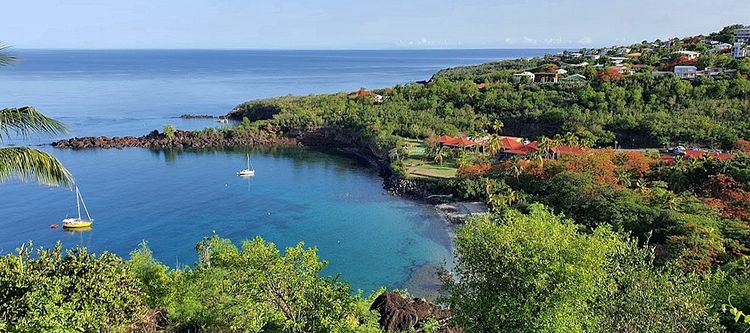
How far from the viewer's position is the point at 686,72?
263 ft

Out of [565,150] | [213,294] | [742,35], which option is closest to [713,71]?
[565,150]

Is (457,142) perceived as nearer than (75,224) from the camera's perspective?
No

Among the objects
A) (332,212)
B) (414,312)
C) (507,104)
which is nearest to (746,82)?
(507,104)

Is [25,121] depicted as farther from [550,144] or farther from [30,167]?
[550,144]

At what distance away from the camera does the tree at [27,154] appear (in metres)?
7.35

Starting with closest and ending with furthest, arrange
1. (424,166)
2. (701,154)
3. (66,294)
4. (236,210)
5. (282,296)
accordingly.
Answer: (66,294), (282,296), (236,210), (701,154), (424,166)

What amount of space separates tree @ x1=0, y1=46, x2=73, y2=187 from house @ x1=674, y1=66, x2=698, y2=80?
279 ft

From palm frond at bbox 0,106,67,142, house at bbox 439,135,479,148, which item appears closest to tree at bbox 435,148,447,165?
house at bbox 439,135,479,148

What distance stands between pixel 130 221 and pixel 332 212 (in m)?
16.8

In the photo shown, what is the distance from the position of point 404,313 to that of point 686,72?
2913 inches

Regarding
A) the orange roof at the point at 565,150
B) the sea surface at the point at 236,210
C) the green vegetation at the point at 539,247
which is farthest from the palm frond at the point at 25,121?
the orange roof at the point at 565,150

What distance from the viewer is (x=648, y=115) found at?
64000 millimetres

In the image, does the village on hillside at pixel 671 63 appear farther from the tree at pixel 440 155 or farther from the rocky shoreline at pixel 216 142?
the tree at pixel 440 155

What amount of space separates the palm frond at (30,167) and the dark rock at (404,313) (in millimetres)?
17384
